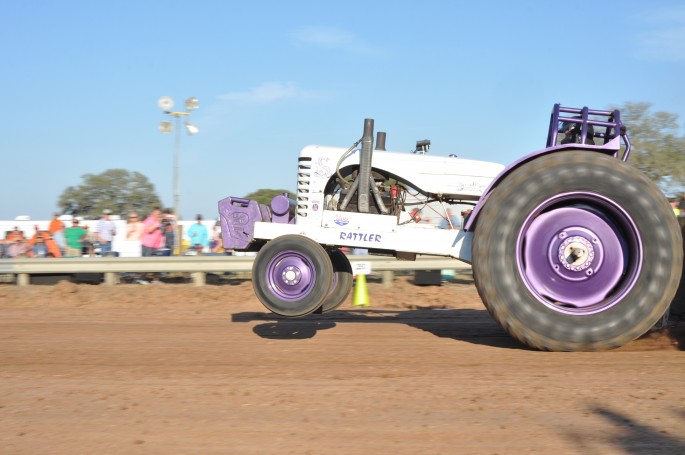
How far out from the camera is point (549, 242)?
542cm

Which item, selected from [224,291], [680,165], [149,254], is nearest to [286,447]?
[224,291]

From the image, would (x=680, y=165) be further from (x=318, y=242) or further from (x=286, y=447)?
(x=286, y=447)

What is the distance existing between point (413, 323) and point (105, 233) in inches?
367

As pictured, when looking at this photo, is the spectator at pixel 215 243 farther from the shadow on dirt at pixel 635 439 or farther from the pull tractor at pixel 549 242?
the shadow on dirt at pixel 635 439

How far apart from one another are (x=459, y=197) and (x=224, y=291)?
626 cm

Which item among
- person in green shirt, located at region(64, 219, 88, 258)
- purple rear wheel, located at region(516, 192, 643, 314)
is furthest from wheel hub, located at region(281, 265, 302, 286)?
person in green shirt, located at region(64, 219, 88, 258)

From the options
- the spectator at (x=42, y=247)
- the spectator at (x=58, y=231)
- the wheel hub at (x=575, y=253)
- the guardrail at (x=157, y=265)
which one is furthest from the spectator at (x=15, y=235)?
the wheel hub at (x=575, y=253)

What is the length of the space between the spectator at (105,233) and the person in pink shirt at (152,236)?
3.43 ft

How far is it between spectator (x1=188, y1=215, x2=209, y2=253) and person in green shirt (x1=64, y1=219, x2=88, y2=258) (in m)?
2.19

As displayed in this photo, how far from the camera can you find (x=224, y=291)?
1173 cm

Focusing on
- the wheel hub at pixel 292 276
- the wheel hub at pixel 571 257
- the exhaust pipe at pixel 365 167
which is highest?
the exhaust pipe at pixel 365 167

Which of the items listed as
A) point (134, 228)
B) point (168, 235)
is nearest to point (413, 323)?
point (168, 235)

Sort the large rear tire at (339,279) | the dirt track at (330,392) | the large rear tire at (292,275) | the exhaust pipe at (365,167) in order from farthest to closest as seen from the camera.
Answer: the large rear tire at (339,279)
the exhaust pipe at (365,167)
the large rear tire at (292,275)
the dirt track at (330,392)

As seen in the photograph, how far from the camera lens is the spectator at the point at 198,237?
49.2ft
